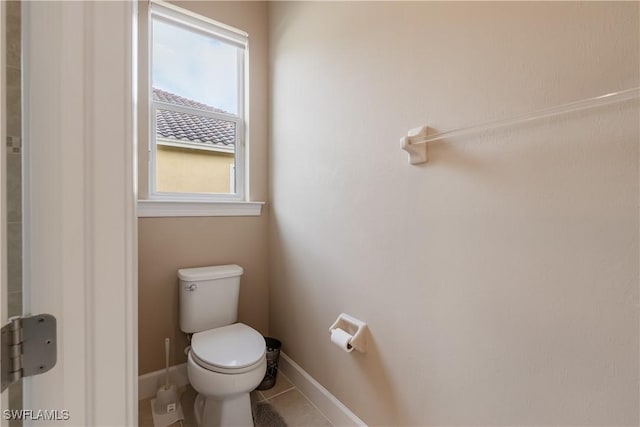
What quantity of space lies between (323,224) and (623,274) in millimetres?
1156

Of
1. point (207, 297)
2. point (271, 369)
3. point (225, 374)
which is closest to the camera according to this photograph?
point (225, 374)

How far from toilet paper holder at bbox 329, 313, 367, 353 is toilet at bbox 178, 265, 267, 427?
1.34 ft

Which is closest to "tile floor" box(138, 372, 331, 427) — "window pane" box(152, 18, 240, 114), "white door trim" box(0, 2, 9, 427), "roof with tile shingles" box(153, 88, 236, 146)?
"white door trim" box(0, 2, 9, 427)

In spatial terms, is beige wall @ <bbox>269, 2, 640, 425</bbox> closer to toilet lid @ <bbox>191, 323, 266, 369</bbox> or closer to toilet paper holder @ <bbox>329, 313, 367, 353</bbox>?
toilet paper holder @ <bbox>329, 313, 367, 353</bbox>

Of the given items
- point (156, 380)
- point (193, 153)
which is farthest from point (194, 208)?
point (156, 380)

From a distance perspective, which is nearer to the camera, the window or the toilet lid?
the toilet lid

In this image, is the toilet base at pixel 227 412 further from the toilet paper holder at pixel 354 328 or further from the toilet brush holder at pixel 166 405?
the toilet paper holder at pixel 354 328

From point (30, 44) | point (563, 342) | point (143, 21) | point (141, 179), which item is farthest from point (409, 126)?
point (143, 21)

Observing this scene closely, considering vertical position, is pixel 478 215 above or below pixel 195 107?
below

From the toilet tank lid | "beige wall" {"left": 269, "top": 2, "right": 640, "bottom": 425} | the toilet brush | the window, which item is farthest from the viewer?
the window

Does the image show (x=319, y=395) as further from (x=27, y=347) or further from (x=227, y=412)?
(x=27, y=347)

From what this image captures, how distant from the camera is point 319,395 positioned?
5.24ft

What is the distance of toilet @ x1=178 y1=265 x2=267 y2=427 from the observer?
1.30m

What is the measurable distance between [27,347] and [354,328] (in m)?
1.20
